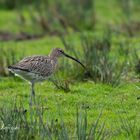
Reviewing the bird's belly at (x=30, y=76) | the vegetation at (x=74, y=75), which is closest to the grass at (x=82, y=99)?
the vegetation at (x=74, y=75)

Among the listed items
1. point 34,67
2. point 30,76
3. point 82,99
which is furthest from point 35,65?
point 82,99

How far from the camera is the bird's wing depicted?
10305 mm

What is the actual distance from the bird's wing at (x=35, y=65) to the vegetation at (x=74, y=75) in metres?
0.51

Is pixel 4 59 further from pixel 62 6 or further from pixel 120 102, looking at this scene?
pixel 62 6

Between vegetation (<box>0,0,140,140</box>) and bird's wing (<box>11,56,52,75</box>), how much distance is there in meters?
0.51

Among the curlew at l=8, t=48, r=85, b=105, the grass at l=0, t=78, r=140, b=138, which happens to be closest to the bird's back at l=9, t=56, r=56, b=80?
the curlew at l=8, t=48, r=85, b=105

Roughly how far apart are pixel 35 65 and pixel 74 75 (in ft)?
7.96

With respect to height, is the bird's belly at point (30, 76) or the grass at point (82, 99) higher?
the bird's belly at point (30, 76)

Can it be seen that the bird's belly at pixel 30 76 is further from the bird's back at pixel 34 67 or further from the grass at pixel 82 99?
the grass at pixel 82 99

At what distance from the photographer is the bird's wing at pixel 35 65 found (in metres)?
10.3

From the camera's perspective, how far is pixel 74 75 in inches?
504

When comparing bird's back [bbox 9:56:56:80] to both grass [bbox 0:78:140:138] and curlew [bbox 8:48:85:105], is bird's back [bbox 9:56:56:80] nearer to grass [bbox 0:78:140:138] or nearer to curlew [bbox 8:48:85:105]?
curlew [bbox 8:48:85:105]

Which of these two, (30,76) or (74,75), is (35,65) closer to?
(30,76)

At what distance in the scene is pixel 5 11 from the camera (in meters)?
23.2
